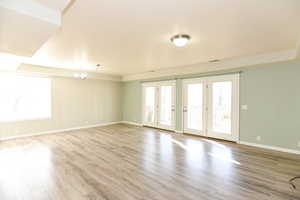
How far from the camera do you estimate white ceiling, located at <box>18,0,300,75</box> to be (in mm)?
1954

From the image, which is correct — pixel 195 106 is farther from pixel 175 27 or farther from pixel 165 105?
pixel 175 27

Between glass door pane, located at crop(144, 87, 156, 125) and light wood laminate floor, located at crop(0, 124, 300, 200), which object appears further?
glass door pane, located at crop(144, 87, 156, 125)

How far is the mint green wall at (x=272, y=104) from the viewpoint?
3.94m

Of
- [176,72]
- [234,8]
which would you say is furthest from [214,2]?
[176,72]

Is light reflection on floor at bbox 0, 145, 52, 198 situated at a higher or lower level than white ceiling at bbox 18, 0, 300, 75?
lower

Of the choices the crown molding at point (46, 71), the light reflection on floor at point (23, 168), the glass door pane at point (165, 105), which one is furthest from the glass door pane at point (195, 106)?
the light reflection on floor at point (23, 168)

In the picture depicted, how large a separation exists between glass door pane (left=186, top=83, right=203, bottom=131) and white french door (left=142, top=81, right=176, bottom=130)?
2.22 feet

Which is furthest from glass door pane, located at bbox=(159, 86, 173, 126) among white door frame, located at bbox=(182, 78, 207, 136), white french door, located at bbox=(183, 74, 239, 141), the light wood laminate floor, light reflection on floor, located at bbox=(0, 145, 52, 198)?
light reflection on floor, located at bbox=(0, 145, 52, 198)

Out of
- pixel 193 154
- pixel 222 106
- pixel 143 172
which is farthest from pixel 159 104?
pixel 143 172

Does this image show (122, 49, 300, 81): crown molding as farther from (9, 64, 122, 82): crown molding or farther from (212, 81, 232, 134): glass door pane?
(9, 64, 122, 82): crown molding

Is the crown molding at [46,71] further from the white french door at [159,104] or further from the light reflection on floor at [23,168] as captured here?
the light reflection on floor at [23,168]

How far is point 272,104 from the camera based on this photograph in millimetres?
4242

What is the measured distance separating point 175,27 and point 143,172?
2.66 m

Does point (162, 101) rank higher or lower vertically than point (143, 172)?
higher
